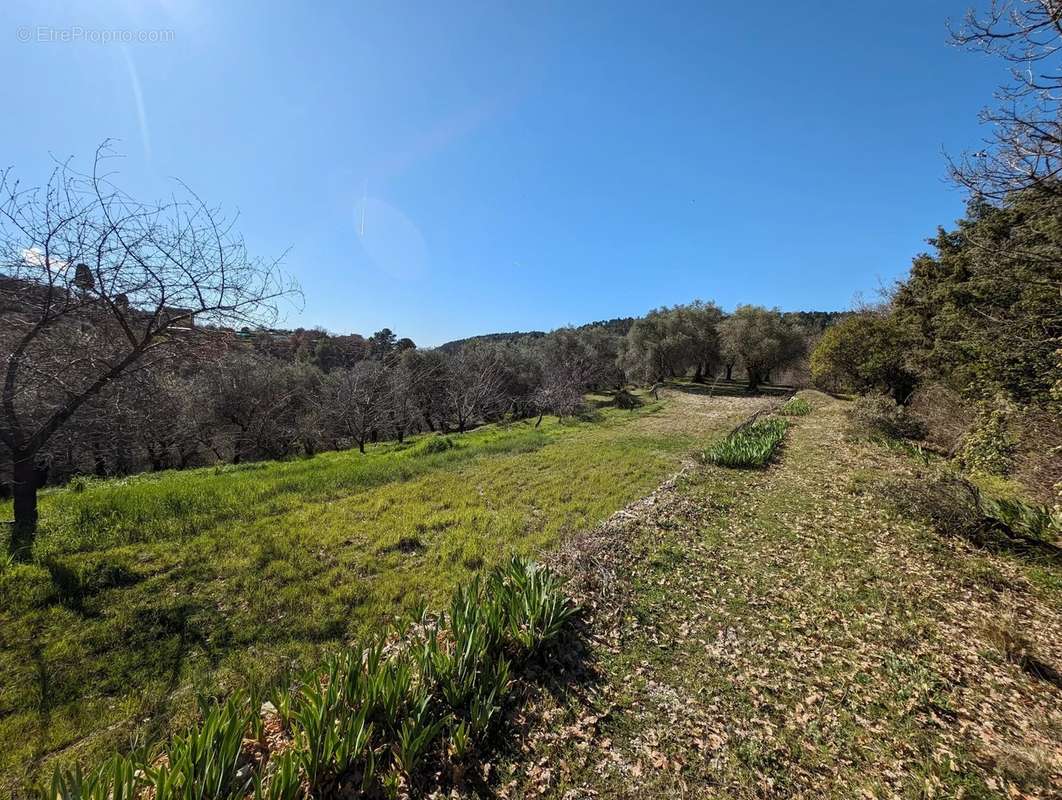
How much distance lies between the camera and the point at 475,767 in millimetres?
2986

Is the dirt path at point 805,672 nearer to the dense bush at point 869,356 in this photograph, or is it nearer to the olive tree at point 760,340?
the dense bush at point 869,356

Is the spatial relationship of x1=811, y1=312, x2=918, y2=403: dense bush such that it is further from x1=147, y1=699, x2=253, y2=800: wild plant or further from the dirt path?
x1=147, y1=699, x2=253, y2=800: wild plant

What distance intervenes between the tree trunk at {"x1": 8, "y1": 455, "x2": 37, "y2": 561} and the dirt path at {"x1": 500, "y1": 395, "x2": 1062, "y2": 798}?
790 centimetres

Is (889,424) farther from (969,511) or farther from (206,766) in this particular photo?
(206,766)

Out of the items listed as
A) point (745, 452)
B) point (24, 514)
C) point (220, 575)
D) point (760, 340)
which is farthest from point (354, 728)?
point (760, 340)

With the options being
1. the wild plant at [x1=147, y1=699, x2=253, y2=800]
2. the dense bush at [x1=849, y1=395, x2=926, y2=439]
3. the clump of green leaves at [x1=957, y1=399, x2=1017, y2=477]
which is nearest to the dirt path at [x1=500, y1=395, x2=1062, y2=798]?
the clump of green leaves at [x1=957, y1=399, x2=1017, y2=477]

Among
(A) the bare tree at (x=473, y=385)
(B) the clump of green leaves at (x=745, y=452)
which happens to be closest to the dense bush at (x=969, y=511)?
(B) the clump of green leaves at (x=745, y=452)

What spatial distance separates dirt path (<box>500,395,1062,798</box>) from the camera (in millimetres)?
3021

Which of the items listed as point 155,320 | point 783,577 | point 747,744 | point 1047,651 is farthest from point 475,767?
point 1047,651

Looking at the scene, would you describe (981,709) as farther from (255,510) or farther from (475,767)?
(255,510)

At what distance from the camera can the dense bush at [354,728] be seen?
2.21m

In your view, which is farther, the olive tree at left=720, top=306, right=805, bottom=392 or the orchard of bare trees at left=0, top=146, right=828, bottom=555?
the olive tree at left=720, top=306, right=805, bottom=392

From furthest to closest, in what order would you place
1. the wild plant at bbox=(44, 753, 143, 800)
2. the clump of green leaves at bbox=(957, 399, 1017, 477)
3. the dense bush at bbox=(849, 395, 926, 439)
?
the dense bush at bbox=(849, 395, 926, 439)
the clump of green leaves at bbox=(957, 399, 1017, 477)
the wild plant at bbox=(44, 753, 143, 800)

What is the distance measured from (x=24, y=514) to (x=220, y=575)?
3211mm
